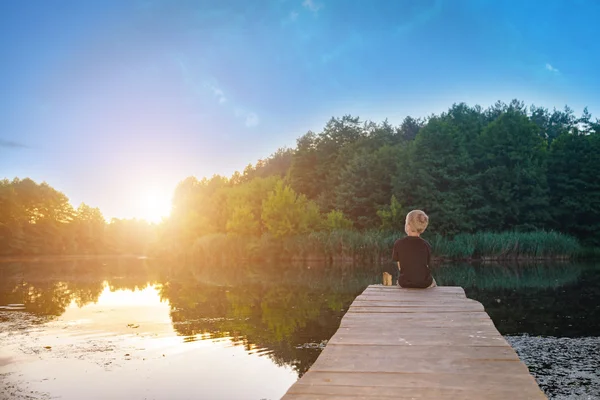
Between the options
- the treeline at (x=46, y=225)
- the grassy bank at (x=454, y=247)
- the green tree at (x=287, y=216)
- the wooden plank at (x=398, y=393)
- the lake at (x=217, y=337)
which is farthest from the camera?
the treeline at (x=46, y=225)

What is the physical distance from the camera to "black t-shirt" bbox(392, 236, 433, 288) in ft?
20.9

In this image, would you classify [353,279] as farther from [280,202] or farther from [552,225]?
[552,225]

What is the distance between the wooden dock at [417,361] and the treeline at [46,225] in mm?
65125

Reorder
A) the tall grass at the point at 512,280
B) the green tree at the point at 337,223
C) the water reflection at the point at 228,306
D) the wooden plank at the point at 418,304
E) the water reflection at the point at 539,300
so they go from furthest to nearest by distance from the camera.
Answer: the green tree at the point at 337,223 < the tall grass at the point at 512,280 < the water reflection at the point at 539,300 < the water reflection at the point at 228,306 < the wooden plank at the point at 418,304

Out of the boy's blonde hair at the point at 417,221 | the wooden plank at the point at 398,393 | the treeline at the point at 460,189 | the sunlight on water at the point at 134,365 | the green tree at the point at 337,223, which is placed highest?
the treeline at the point at 460,189

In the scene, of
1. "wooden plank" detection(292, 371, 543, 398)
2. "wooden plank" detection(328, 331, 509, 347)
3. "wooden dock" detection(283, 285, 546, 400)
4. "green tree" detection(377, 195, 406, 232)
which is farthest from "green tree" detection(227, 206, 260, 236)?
"wooden plank" detection(292, 371, 543, 398)

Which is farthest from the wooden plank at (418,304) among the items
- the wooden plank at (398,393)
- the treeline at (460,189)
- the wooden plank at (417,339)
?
the treeline at (460,189)

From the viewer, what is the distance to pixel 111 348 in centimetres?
916

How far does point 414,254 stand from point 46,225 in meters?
66.8

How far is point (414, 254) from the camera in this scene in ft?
20.9

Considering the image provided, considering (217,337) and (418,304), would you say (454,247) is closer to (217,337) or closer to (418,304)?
(217,337)

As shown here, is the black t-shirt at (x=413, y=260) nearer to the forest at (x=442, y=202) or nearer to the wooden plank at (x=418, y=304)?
the wooden plank at (x=418, y=304)

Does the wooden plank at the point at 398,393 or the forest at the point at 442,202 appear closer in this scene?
the wooden plank at the point at 398,393

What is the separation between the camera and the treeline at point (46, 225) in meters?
61.3
